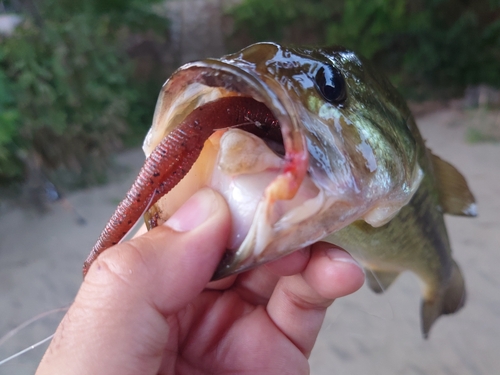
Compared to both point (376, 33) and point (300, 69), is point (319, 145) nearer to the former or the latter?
point (300, 69)

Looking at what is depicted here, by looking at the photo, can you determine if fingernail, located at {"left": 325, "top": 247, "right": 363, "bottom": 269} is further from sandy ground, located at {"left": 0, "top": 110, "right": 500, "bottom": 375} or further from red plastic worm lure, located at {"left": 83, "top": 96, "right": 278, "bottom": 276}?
sandy ground, located at {"left": 0, "top": 110, "right": 500, "bottom": 375}

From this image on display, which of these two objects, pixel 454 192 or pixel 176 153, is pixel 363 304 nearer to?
pixel 454 192

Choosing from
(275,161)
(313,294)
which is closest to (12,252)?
(313,294)

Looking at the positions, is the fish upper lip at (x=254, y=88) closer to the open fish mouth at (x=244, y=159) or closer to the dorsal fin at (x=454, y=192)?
the open fish mouth at (x=244, y=159)

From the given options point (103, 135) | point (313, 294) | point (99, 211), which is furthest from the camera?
point (103, 135)

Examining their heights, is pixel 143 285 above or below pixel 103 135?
above

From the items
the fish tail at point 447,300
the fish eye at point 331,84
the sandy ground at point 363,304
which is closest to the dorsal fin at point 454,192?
the fish tail at point 447,300
